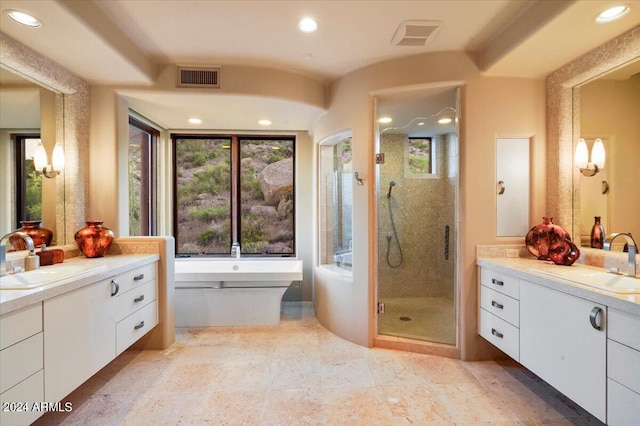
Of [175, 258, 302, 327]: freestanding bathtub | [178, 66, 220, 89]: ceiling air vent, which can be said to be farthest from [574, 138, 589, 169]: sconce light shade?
[178, 66, 220, 89]: ceiling air vent

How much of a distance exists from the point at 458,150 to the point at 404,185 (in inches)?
30.6

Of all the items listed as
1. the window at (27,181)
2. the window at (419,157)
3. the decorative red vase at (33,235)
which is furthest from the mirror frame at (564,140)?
the window at (27,181)

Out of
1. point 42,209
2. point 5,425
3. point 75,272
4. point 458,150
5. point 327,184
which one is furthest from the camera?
point 327,184

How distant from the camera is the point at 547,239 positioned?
2.29m

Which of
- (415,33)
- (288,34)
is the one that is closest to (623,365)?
(415,33)

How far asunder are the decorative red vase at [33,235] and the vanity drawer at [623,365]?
343 centimetres

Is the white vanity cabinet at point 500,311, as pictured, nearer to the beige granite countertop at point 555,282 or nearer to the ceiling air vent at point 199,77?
the beige granite countertop at point 555,282

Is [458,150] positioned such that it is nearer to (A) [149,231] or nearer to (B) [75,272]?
(B) [75,272]

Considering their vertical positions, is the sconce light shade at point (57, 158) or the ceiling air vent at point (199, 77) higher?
the ceiling air vent at point (199, 77)

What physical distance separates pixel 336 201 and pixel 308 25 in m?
1.71

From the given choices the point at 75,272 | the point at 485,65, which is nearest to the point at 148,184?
the point at 75,272

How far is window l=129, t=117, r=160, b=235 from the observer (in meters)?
3.39

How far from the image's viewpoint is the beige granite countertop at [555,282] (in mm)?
1361

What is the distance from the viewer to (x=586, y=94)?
7.59 feet
